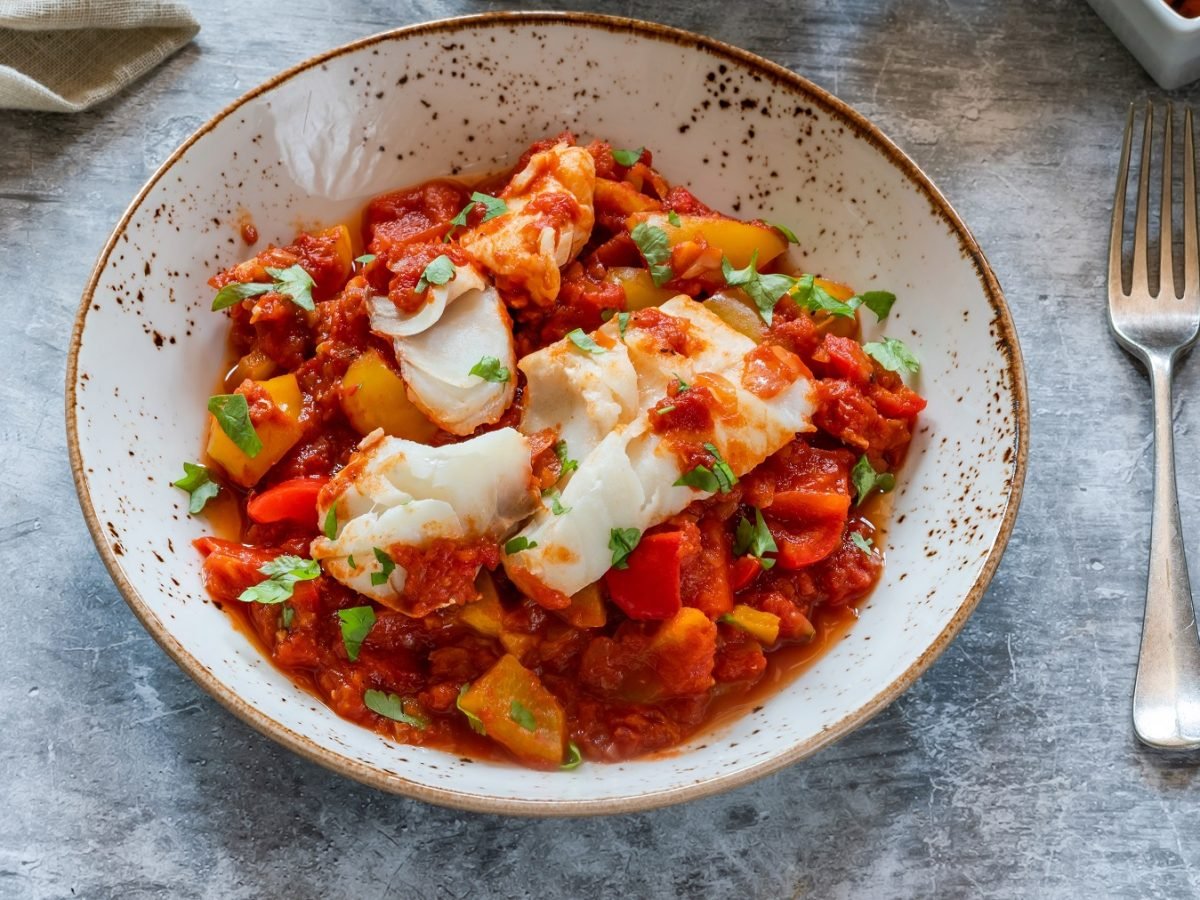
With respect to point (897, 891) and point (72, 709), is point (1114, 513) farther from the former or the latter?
point (72, 709)

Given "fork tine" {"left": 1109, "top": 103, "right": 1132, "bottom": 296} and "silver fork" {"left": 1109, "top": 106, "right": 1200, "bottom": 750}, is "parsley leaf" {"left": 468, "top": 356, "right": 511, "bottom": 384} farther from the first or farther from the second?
"fork tine" {"left": 1109, "top": 103, "right": 1132, "bottom": 296}

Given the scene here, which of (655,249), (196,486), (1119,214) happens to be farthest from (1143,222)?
(196,486)

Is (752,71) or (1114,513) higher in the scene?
(752,71)

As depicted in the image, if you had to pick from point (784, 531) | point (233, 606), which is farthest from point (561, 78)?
point (233, 606)

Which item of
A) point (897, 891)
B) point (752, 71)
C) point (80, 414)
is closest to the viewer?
point (80, 414)

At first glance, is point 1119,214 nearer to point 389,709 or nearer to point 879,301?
point 879,301

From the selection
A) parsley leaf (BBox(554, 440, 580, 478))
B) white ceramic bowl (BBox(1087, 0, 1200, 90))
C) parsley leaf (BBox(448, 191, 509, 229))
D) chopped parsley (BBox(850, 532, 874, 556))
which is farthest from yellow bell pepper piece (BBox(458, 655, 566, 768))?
white ceramic bowl (BBox(1087, 0, 1200, 90))

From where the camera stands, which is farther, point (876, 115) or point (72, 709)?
point (876, 115)

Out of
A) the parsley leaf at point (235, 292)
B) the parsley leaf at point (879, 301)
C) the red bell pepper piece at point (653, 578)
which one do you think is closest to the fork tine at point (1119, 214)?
the parsley leaf at point (879, 301)
